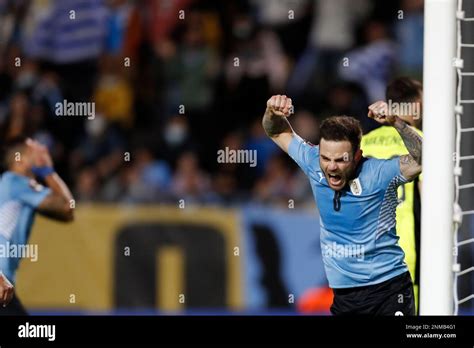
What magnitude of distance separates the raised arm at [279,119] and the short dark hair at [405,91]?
1.87 ft

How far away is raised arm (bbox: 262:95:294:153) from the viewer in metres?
6.18

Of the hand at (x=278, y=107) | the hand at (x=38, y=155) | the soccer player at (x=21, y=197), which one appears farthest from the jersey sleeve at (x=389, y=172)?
the hand at (x=38, y=155)

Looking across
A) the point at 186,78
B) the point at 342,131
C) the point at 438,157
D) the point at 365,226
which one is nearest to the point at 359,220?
the point at 365,226

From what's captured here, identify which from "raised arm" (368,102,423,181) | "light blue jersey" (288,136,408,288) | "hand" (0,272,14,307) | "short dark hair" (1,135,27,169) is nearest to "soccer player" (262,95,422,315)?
"light blue jersey" (288,136,408,288)

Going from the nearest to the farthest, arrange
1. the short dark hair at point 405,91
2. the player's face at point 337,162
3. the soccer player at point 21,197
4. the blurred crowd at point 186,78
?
1. the player's face at point 337,162
2. the short dark hair at point 405,91
3. the soccer player at point 21,197
4. the blurred crowd at point 186,78

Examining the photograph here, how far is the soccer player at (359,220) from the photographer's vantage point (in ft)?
19.9

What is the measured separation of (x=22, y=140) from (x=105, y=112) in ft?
6.73

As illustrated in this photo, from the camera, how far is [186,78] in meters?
9.23

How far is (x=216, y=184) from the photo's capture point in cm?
831

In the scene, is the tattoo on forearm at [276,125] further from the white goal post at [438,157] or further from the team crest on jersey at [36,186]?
the team crest on jersey at [36,186]

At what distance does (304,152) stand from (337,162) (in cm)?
27

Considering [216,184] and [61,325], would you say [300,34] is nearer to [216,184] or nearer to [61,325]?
[216,184]

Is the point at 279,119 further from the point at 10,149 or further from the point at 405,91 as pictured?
the point at 10,149

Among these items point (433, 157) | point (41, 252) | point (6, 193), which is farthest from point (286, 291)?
point (433, 157)
